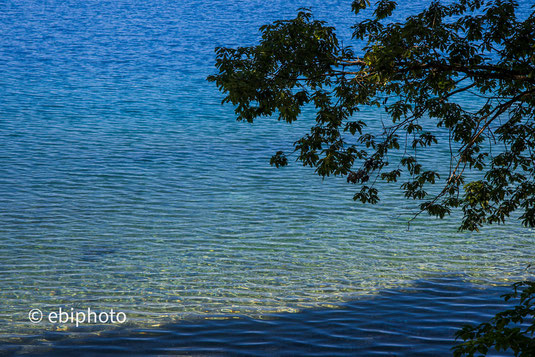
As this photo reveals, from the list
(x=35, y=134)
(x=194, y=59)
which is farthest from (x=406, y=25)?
(x=194, y=59)

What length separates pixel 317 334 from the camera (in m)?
11.6

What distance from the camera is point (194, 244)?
17.0 meters

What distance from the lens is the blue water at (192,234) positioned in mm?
12906

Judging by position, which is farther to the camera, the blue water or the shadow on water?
the blue water
